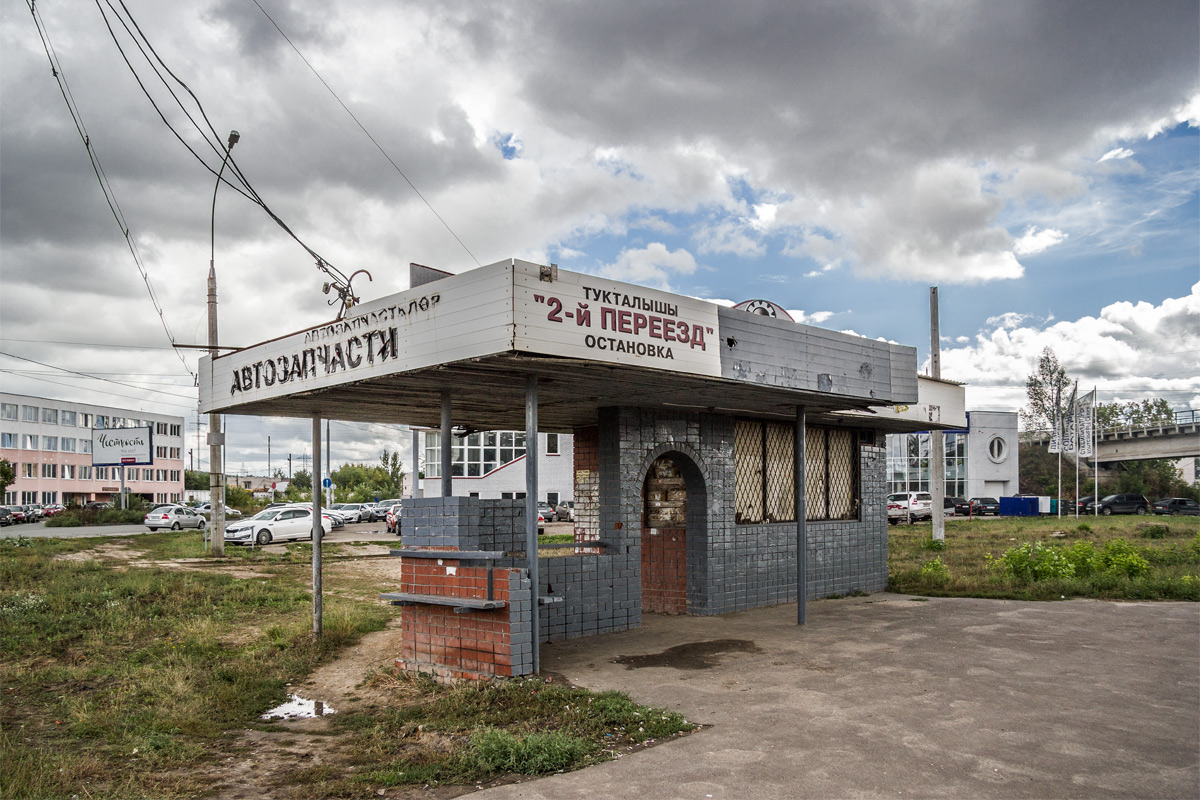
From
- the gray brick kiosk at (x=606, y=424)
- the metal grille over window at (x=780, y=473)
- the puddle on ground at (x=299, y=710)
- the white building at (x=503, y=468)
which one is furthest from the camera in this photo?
the white building at (x=503, y=468)

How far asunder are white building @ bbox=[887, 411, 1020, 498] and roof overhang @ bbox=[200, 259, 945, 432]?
180 ft

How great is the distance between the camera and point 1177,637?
973 cm

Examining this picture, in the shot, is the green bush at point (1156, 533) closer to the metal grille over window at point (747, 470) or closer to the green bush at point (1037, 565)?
the green bush at point (1037, 565)

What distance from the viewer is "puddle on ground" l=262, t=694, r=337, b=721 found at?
24.6ft

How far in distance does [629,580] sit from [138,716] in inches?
219

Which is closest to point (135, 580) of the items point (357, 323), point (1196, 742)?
point (357, 323)

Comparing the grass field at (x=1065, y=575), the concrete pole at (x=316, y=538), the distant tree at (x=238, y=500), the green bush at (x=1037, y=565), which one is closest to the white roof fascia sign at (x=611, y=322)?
the concrete pole at (x=316, y=538)

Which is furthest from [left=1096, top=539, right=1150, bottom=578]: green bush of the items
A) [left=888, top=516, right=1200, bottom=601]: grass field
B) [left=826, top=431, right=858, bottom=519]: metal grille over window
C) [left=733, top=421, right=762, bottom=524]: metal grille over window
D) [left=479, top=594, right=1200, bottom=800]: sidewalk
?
[left=733, top=421, right=762, bottom=524]: metal grille over window

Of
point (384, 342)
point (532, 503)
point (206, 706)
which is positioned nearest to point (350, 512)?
point (206, 706)

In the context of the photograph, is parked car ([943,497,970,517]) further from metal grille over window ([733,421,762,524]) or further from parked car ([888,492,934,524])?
metal grille over window ([733,421,762,524])

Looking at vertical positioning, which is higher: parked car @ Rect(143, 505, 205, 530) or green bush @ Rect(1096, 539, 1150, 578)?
green bush @ Rect(1096, 539, 1150, 578)

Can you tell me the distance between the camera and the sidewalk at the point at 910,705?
504 cm

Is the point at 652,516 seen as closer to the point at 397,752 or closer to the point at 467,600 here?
the point at 467,600

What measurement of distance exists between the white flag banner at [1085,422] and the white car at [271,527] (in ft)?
113
